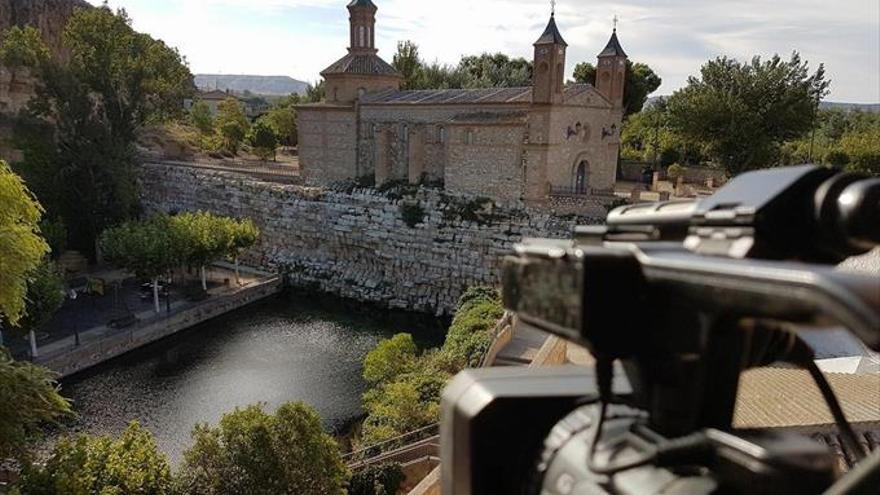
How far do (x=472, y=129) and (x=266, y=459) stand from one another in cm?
1561

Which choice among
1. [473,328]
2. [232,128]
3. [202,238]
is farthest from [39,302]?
[232,128]

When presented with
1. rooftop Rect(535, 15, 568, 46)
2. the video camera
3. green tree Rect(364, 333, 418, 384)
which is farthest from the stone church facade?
the video camera

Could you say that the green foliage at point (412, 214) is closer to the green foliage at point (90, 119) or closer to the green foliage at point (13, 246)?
the green foliage at point (90, 119)

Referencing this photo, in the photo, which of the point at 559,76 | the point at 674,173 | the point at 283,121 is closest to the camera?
the point at 559,76

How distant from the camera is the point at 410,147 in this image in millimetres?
23922

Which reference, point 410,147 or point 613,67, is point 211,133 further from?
point 613,67

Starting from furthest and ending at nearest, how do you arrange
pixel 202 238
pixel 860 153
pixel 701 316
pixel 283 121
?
pixel 283 121
pixel 860 153
pixel 202 238
pixel 701 316

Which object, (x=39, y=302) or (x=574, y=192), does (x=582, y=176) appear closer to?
(x=574, y=192)

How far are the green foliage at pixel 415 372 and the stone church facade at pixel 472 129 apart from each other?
610cm

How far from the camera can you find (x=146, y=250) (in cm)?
1803

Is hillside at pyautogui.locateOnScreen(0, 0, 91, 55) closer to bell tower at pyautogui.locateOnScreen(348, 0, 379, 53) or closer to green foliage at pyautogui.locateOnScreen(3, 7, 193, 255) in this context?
green foliage at pyautogui.locateOnScreen(3, 7, 193, 255)

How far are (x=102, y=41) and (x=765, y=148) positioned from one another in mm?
24227

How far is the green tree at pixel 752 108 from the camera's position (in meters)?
20.4

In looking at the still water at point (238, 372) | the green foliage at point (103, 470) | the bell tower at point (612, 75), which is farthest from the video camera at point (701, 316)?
the bell tower at point (612, 75)
